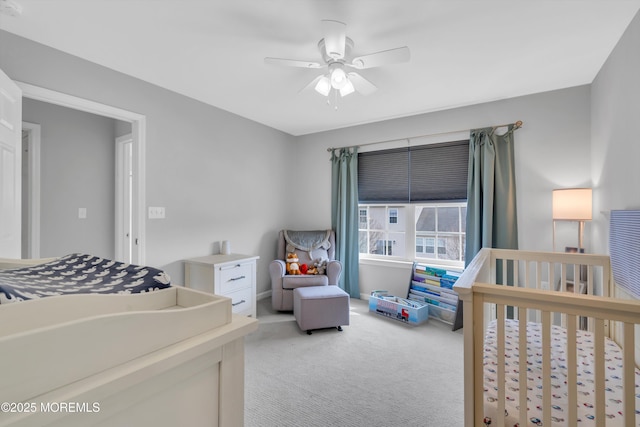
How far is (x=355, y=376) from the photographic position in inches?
82.9

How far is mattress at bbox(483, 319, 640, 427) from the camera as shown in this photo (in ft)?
3.69

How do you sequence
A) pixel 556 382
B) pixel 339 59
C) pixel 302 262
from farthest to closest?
1. pixel 302 262
2. pixel 339 59
3. pixel 556 382

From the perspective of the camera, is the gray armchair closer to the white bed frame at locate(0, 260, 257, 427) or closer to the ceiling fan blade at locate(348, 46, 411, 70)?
the ceiling fan blade at locate(348, 46, 411, 70)

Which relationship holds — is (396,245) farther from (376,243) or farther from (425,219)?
(425,219)

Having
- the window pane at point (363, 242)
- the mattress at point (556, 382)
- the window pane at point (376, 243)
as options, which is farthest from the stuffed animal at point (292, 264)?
the mattress at point (556, 382)

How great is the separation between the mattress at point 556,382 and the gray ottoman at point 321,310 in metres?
1.41

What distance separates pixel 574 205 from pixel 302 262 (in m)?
2.77

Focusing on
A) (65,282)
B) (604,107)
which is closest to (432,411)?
(65,282)

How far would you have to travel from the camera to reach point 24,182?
8.84 feet

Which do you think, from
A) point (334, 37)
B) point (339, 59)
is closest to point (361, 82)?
point (339, 59)

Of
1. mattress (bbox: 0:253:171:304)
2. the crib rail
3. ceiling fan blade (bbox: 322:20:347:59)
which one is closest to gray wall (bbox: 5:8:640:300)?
the crib rail

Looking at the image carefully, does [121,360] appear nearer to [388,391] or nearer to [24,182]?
[388,391]

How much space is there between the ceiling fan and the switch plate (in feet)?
5.64

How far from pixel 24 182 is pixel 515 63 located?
175 inches
